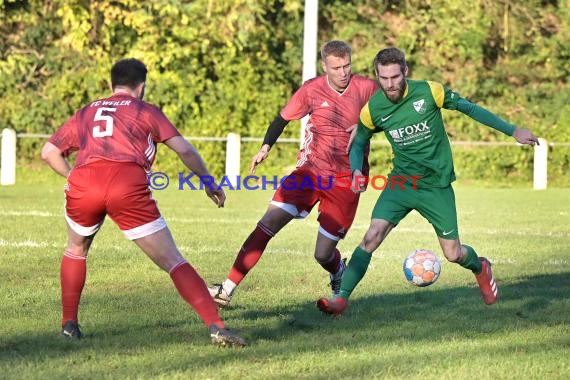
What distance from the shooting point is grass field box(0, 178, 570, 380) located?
6.17 m

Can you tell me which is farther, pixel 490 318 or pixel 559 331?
pixel 490 318

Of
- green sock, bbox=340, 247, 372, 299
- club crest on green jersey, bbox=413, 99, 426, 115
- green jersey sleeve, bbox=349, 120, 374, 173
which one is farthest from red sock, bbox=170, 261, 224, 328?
club crest on green jersey, bbox=413, 99, 426, 115

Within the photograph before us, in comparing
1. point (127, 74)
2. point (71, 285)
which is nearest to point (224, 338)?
point (71, 285)

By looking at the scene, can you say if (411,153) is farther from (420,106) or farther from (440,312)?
(440,312)

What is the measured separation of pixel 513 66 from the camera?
1117 inches

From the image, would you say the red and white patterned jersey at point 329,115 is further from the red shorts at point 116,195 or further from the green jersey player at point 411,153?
the red shorts at point 116,195

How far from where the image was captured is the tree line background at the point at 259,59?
26.8 meters

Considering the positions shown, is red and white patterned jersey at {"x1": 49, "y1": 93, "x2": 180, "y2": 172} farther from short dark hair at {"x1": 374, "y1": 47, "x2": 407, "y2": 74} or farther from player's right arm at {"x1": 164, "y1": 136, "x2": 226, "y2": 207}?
short dark hair at {"x1": 374, "y1": 47, "x2": 407, "y2": 74}

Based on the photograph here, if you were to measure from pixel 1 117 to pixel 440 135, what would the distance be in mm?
20158

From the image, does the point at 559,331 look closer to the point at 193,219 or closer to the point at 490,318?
the point at 490,318

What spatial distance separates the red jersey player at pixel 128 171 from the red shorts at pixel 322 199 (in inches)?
87.1

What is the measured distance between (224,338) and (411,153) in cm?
225

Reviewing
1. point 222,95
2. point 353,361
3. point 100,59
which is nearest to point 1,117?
point 100,59

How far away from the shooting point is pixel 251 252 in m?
8.96
